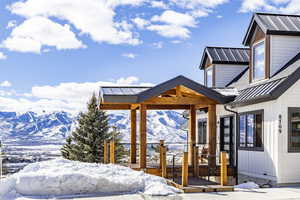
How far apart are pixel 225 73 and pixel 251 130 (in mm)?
5760

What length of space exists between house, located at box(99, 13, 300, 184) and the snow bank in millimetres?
3011

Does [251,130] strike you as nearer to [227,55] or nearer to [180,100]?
[180,100]

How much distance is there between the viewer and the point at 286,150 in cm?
1189

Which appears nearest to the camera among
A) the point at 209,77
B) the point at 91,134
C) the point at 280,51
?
the point at 280,51

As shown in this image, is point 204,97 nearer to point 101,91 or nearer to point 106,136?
point 101,91

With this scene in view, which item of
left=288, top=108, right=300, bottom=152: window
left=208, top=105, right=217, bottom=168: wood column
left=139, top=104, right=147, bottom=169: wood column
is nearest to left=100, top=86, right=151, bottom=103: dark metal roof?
left=139, top=104, right=147, bottom=169: wood column

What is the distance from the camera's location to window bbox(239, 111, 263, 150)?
42.7 ft

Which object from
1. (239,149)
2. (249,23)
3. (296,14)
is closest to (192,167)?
(239,149)

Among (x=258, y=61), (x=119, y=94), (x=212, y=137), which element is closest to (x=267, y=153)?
(x=212, y=137)

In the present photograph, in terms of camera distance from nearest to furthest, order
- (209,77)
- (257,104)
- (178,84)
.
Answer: (257,104) < (178,84) < (209,77)

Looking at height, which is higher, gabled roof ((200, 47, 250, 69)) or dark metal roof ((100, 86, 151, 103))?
gabled roof ((200, 47, 250, 69))

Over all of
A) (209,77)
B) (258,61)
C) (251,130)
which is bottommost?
(251,130)

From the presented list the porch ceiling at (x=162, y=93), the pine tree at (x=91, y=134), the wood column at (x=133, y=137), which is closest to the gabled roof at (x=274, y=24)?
the porch ceiling at (x=162, y=93)

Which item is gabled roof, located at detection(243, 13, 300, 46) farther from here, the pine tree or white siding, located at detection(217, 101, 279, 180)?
the pine tree
